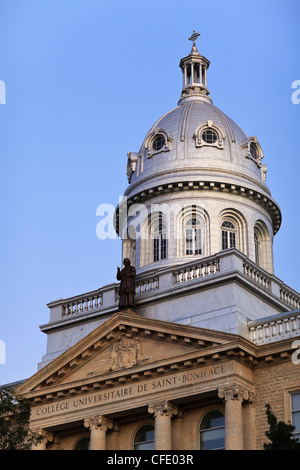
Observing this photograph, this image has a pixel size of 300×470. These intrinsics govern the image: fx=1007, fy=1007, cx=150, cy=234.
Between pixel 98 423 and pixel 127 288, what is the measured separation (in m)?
5.83

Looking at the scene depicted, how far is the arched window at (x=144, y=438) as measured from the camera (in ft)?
Answer: 129

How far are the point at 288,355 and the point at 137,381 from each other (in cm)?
603

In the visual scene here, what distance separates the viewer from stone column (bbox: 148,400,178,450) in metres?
37.4

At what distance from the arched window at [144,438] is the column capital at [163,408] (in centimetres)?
177

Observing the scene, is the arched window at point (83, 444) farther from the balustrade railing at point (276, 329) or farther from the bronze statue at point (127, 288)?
the balustrade railing at point (276, 329)

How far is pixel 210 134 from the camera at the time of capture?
52469 millimetres

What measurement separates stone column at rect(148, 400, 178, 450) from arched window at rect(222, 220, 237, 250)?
13.2 meters

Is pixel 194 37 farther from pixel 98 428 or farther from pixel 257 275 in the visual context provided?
pixel 98 428

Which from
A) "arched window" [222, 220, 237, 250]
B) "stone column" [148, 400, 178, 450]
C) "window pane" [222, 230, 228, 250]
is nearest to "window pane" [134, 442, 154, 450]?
"stone column" [148, 400, 178, 450]

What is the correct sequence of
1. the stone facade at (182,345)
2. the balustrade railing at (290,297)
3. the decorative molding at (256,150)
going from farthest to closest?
1. the decorative molding at (256,150)
2. the balustrade railing at (290,297)
3. the stone facade at (182,345)

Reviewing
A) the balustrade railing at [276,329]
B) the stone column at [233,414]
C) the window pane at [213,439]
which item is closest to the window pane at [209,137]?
the balustrade railing at [276,329]

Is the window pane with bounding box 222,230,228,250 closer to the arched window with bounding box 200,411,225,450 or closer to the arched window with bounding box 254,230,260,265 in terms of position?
the arched window with bounding box 254,230,260,265

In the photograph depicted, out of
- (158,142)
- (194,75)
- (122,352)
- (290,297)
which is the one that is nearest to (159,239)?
(158,142)
